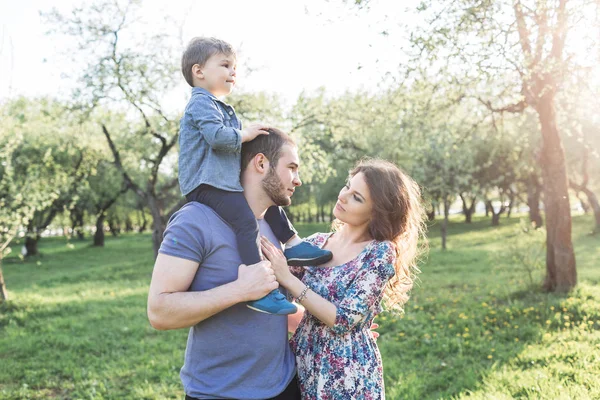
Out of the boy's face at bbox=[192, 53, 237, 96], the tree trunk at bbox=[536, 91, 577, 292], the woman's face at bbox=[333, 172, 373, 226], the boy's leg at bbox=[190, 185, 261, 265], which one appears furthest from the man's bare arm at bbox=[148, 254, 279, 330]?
the tree trunk at bbox=[536, 91, 577, 292]

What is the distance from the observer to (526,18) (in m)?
9.03

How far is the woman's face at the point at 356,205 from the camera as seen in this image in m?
3.21

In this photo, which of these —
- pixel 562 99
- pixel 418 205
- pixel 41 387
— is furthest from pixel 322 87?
pixel 418 205

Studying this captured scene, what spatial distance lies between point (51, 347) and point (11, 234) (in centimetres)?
536

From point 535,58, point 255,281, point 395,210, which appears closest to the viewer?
point 255,281

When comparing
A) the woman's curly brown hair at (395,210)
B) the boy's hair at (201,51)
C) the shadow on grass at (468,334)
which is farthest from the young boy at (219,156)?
the shadow on grass at (468,334)

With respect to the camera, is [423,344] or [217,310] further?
[423,344]

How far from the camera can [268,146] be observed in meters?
2.87

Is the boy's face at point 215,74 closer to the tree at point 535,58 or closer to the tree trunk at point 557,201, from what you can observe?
the tree at point 535,58

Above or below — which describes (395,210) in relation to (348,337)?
above

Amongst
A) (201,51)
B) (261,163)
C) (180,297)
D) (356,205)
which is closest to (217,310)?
(180,297)

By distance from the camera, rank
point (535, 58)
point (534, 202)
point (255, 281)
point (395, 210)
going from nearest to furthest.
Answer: point (255, 281) → point (395, 210) → point (535, 58) → point (534, 202)

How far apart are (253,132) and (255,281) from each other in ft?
2.66

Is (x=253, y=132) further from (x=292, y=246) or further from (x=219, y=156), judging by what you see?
(x=292, y=246)
